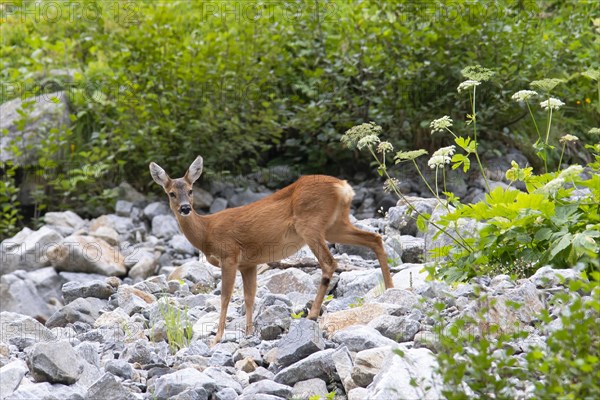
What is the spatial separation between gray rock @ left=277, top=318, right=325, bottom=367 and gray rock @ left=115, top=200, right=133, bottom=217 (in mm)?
6848

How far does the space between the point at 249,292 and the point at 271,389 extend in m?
1.99

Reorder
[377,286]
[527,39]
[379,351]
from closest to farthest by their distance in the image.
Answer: [379,351], [377,286], [527,39]

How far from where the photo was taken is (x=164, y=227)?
11789 millimetres

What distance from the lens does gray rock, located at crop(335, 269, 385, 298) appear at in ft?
24.2

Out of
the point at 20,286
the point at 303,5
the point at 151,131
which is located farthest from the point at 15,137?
the point at 303,5

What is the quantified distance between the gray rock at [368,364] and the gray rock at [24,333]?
7.77 feet

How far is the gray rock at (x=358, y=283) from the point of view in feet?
24.2

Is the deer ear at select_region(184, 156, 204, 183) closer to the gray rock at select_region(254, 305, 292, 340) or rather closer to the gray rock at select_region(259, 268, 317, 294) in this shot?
the gray rock at select_region(259, 268, 317, 294)

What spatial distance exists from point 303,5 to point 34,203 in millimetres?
4228

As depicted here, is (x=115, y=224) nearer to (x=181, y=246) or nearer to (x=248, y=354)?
(x=181, y=246)

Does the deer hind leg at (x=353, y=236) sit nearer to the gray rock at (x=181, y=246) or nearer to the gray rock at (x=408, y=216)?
the gray rock at (x=408, y=216)

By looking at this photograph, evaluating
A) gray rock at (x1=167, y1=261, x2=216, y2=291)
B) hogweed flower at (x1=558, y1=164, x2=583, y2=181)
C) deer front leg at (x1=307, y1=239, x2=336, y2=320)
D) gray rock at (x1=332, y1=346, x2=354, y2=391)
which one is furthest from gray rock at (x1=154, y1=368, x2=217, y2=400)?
gray rock at (x1=167, y1=261, x2=216, y2=291)

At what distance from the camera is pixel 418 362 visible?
4766mm

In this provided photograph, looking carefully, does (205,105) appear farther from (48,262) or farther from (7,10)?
(7,10)
